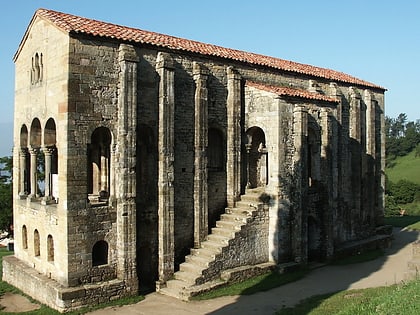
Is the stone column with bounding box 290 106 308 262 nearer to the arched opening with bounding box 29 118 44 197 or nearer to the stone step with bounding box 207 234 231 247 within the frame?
the stone step with bounding box 207 234 231 247

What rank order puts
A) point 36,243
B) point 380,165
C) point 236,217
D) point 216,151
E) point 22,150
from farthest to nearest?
point 380,165
point 216,151
point 22,150
point 236,217
point 36,243

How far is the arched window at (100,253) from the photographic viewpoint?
1598 centimetres

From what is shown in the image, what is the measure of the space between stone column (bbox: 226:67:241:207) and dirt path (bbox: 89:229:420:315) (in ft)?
15.8

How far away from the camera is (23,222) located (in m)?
18.7

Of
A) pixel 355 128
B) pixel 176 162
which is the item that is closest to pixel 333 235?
pixel 355 128

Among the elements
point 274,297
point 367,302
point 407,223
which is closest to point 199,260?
point 274,297

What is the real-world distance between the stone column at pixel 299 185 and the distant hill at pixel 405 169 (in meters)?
55.9

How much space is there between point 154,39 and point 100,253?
28.3 feet

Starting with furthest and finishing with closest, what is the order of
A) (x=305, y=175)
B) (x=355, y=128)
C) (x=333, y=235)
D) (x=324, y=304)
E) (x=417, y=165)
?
1. (x=417, y=165)
2. (x=355, y=128)
3. (x=333, y=235)
4. (x=305, y=175)
5. (x=324, y=304)

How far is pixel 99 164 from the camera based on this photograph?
17.8m

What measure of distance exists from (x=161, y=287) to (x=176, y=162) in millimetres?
4919

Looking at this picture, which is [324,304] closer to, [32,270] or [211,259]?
[211,259]

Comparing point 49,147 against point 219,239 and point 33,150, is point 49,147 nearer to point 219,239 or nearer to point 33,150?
point 33,150

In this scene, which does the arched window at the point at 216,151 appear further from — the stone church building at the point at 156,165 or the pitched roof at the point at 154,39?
the pitched roof at the point at 154,39
